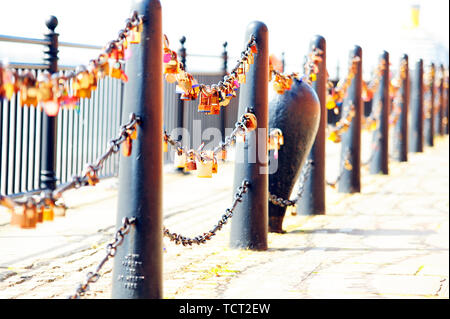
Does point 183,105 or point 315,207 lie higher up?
point 183,105

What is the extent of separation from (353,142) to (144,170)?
5285mm

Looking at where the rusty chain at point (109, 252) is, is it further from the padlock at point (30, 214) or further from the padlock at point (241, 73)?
the padlock at point (241, 73)

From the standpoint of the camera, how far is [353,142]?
8.22m

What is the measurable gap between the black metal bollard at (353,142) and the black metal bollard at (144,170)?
202 inches

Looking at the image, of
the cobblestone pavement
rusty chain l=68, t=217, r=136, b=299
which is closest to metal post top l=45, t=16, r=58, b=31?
the cobblestone pavement

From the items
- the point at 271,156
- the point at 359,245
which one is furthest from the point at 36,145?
the point at 359,245

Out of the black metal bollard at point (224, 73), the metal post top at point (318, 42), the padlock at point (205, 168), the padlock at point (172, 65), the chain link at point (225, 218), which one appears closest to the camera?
the padlock at point (172, 65)

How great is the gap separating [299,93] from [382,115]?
4.98m

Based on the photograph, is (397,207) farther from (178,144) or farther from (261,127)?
(178,144)

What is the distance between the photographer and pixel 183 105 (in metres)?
10.1

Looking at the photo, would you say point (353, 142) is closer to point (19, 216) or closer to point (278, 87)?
point (278, 87)

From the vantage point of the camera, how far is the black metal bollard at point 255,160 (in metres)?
4.93

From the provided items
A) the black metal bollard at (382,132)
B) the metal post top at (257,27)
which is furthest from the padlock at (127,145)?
the black metal bollard at (382,132)
